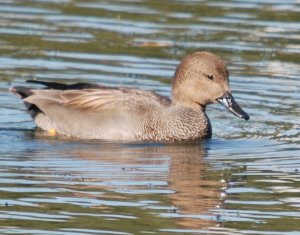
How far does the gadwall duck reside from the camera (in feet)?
48.7

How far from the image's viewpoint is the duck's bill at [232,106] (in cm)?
1480

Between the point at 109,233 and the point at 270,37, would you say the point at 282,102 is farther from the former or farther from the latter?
the point at 109,233

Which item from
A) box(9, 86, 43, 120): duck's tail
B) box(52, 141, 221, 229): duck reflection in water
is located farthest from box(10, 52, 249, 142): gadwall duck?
box(52, 141, 221, 229): duck reflection in water

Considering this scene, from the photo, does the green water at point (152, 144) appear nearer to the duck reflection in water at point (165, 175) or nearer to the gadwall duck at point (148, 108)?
the duck reflection in water at point (165, 175)

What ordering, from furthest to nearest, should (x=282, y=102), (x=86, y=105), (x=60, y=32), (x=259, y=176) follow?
(x=60, y=32), (x=282, y=102), (x=86, y=105), (x=259, y=176)

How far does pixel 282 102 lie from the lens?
653 inches

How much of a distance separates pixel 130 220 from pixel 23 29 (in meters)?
10.3

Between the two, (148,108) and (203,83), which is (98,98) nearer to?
(148,108)

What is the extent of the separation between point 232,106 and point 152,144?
3.43 feet

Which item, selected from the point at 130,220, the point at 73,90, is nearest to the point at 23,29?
the point at 73,90

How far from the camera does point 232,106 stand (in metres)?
14.9

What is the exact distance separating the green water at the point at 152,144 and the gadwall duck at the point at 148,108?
10.5 inches

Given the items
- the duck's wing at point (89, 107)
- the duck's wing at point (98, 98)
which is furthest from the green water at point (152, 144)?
the duck's wing at point (98, 98)

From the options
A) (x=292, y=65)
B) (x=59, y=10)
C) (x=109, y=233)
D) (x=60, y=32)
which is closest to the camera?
(x=109, y=233)
